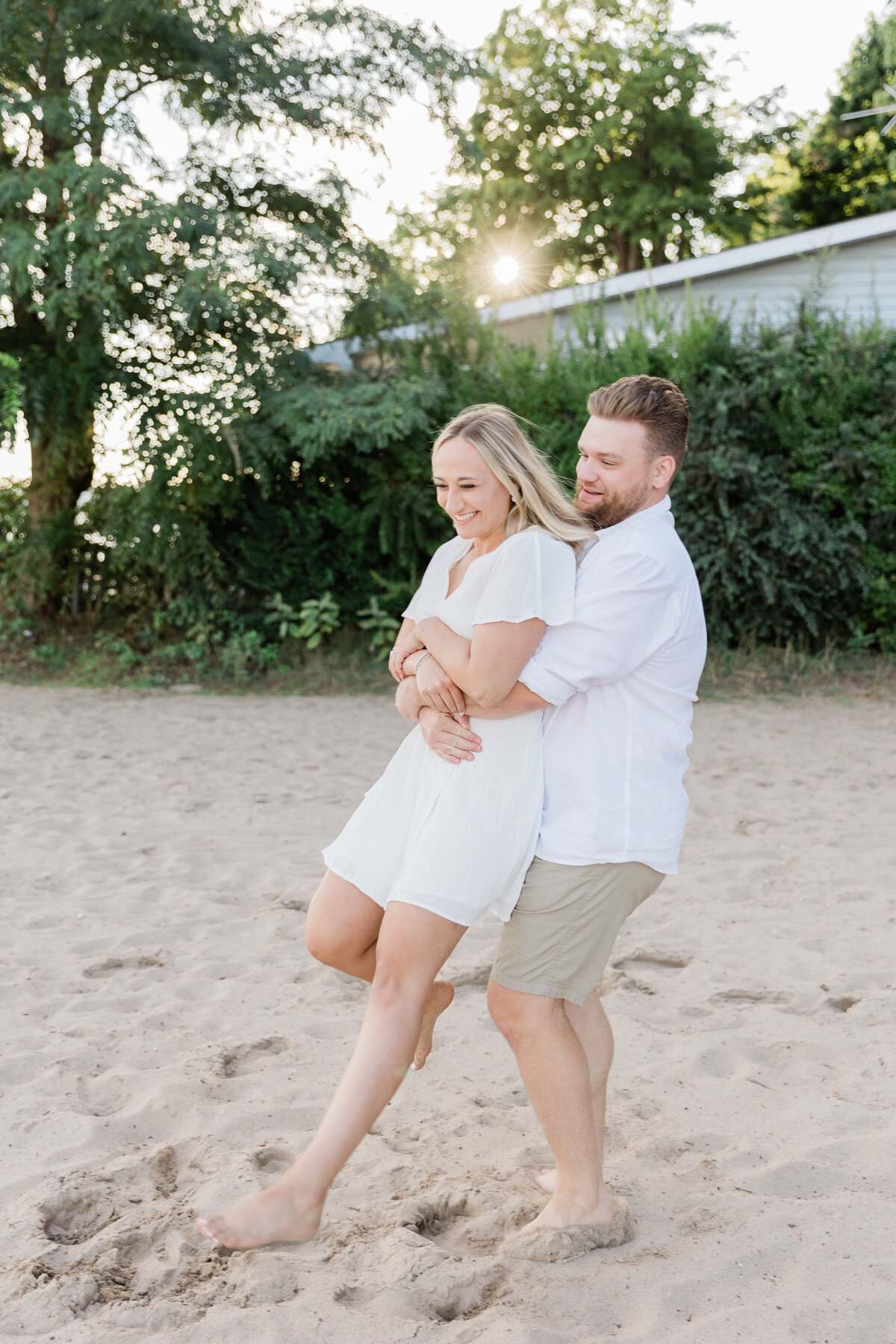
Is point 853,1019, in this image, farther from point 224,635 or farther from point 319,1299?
point 224,635

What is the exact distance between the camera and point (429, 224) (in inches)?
1048

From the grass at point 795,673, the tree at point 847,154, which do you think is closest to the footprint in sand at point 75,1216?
the grass at point 795,673

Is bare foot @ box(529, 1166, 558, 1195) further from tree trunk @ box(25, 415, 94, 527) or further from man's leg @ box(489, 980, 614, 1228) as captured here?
tree trunk @ box(25, 415, 94, 527)

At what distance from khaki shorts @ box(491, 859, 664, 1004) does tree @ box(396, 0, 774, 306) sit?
26.0 metres

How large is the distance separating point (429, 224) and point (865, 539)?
62.0 ft

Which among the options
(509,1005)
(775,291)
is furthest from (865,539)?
(509,1005)

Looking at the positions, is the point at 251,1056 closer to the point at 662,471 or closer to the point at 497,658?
the point at 497,658

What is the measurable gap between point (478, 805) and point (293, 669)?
9285 millimetres

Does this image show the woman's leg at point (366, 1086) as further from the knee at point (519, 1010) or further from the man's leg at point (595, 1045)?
the man's leg at point (595, 1045)

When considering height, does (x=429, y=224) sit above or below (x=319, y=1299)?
above

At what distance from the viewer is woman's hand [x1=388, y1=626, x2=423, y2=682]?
2.59 meters

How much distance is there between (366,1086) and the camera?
2287 millimetres

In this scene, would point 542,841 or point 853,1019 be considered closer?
point 542,841

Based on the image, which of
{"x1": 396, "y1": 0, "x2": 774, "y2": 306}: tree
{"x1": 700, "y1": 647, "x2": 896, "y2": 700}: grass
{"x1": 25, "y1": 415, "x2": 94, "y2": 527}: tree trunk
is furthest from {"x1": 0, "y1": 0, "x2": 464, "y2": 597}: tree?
{"x1": 396, "y1": 0, "x2": 774, "y2": 306}: tree
